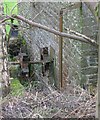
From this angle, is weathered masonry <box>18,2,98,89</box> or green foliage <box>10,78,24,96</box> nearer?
green foliage <box>10,78,24,96</box>

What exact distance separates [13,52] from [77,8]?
2093mm

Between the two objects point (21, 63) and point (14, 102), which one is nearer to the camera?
point (14, 102)

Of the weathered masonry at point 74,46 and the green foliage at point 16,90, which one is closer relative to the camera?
the green foliage at point 16,90

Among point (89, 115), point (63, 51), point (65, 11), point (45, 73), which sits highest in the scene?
point (65, 11)

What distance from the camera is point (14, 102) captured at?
1.04 m

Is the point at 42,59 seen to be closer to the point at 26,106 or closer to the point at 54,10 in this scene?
the point at 54,10

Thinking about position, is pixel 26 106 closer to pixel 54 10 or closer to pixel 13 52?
pixel 54 10

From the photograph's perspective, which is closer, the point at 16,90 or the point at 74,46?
the point at 16,90

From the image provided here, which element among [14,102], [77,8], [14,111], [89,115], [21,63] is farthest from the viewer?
[21,63]

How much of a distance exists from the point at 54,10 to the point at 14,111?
2781 mm

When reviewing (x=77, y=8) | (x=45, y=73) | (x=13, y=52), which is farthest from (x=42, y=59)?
(x=77, y=8)

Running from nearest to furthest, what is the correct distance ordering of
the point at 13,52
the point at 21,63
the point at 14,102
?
1. the point at 14,102
2. the point at 21,63
3. the point at 13,52

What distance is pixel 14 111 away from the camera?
90 cm

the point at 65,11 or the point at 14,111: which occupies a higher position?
the point at 65,11
